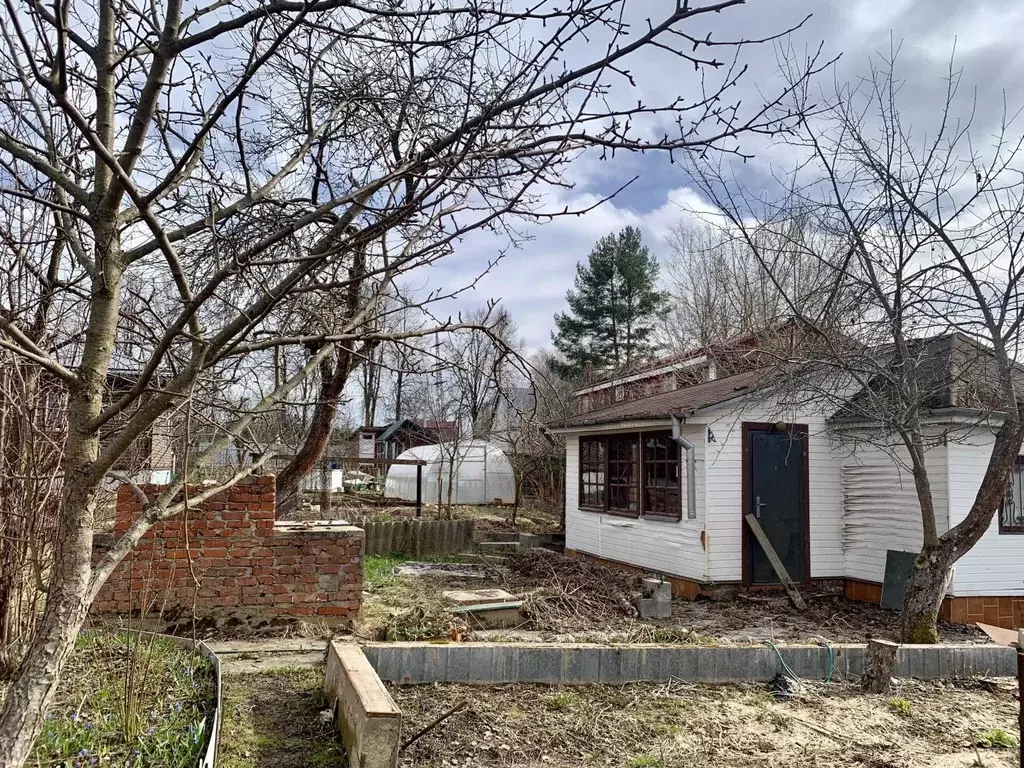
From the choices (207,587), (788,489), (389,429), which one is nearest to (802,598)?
(788,489)

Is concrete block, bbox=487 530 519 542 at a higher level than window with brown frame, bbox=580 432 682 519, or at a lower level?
lower

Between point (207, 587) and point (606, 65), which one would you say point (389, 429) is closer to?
point (207, 587)

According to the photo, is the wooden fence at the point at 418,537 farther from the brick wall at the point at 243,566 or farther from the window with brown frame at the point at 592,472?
the brick wall at the point at 243,566

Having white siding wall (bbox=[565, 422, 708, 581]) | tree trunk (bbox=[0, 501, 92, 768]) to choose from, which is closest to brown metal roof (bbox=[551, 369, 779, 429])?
white siding wall (bbox=[565, 422, 708, 581])

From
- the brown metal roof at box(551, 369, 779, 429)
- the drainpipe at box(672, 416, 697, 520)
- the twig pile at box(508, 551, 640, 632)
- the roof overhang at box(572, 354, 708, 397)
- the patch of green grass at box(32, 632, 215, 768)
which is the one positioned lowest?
the twig pile at box(508, 551, 640, 632)

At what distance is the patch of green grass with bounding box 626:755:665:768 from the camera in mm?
4168

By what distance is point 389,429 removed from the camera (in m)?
43.0

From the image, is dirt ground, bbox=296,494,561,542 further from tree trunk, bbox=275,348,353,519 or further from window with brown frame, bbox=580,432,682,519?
tree trunk, bbox=275,348,353,519

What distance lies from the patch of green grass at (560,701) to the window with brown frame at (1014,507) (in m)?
7.30

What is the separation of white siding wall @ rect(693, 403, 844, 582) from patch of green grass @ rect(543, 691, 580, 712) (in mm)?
5726

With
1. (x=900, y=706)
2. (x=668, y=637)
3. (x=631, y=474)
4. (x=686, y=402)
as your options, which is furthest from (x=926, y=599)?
(x=631, y=474)

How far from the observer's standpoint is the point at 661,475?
1193 centimetres

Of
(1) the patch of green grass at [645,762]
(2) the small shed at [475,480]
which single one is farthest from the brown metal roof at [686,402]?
(2) the small shed at [475,480]

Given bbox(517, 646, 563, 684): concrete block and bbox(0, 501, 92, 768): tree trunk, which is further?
bbox(517, 646, 563, 684): concrete block
